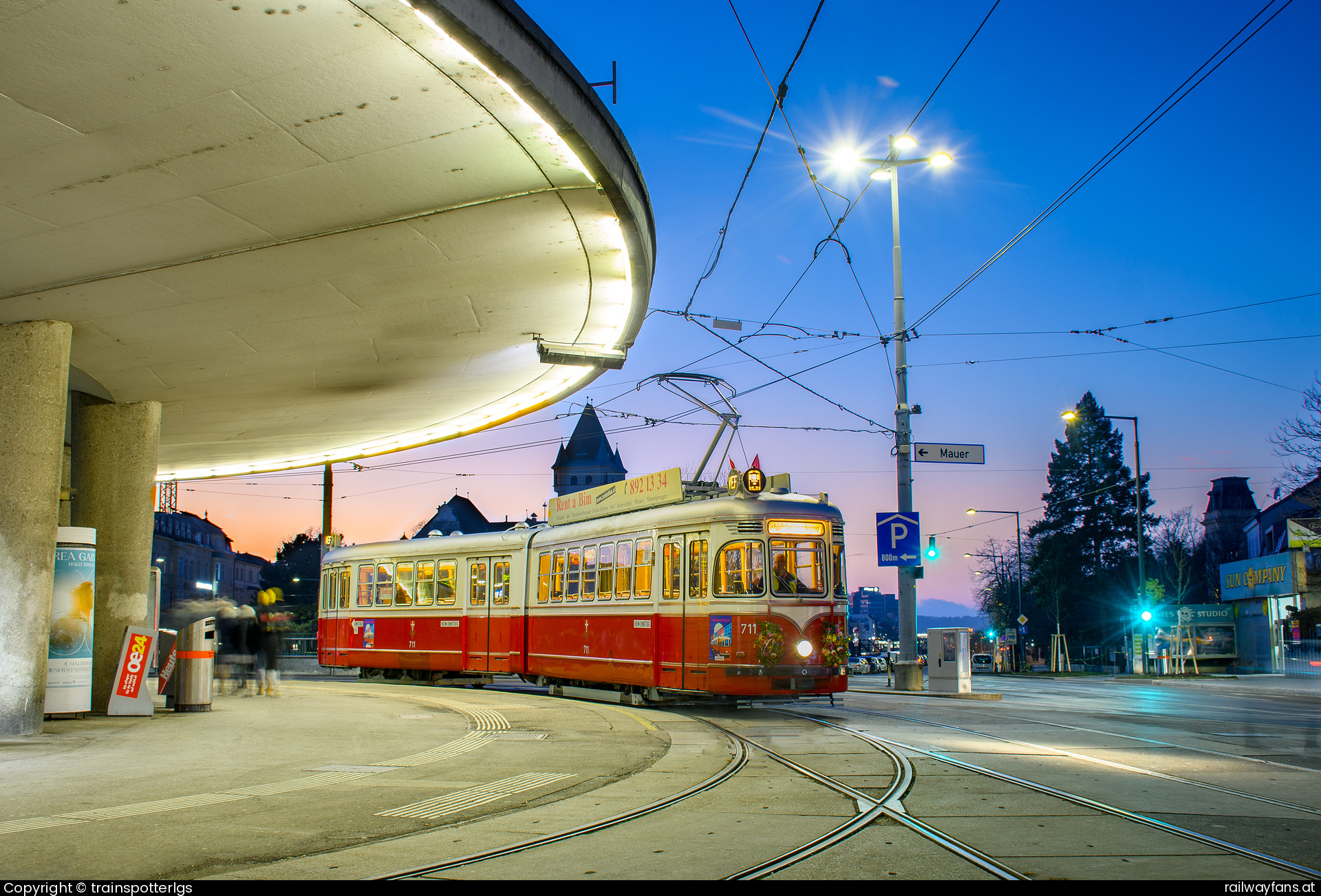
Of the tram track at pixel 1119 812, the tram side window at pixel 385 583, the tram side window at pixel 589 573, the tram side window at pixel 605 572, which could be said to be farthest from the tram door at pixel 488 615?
the tram track at pixel 1119 812

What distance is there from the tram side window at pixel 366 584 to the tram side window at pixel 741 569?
499 inches

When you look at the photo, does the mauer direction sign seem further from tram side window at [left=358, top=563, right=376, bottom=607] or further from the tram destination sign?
tram side window at [left=358, top=563, right=376, bottom=607]

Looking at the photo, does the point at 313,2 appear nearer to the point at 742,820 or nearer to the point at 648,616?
the point at 742,820

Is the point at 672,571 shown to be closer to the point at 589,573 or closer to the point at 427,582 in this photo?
the point at 589,573

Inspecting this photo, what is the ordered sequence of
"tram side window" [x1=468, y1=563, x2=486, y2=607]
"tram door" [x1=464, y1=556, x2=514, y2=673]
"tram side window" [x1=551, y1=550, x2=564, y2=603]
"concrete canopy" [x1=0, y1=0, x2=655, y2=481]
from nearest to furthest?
"concrete canopy" [x1=0, y1=0, x2=655, y2=481]
"tram side window" [x1=551, y1=550, x2=564, y2=603]
"tram door" [x1=464, y1=556, x2=514, y2=673]
"tram side window" [x1=468, y1=563, x2=486, y2=607]

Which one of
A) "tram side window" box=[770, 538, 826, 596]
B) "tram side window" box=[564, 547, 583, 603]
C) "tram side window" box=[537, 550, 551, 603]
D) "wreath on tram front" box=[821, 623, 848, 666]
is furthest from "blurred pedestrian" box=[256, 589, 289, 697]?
"wreath on tram front" box=[821, 623, 848, 666]

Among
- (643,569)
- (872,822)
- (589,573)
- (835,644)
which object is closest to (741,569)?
(835,644)

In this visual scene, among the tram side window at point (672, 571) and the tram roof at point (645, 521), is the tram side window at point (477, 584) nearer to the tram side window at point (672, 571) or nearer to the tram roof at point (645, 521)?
the tram roof at point (645, 521)

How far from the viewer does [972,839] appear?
20.4 feet

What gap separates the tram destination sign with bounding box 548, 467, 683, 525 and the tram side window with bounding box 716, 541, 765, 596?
5.81 feet

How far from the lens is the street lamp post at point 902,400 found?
69.7ft

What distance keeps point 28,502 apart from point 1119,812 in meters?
11.4

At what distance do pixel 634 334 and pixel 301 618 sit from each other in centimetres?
7174

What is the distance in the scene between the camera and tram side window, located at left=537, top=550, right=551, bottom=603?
762 inches
